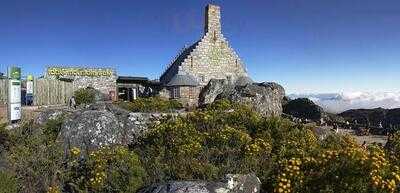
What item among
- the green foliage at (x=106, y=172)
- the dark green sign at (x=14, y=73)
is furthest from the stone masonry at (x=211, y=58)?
the green foliage at (x=106, y=172)

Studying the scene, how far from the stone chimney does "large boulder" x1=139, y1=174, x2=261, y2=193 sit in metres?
37.9

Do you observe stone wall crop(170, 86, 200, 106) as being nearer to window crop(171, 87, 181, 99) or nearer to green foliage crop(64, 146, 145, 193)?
window crop(171, 87, 181, 99)

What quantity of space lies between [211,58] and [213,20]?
351 cm

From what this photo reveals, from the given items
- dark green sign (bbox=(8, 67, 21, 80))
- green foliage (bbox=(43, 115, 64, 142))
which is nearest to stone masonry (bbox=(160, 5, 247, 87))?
dark green sign (bbox=(8, 67, 21, 80))

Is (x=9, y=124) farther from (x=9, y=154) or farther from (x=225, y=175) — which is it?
(x=225, y=175)

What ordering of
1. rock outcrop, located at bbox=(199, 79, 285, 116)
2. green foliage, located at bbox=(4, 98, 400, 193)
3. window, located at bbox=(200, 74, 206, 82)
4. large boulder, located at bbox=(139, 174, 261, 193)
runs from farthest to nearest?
window, located at bbox=(200, 74, 206, 82), rock outcrop, located at bbox=(199, 79, 285, 116), green foliage, located at bbox=(4, 98, 400, 193), large boulder, located at bbox=(139, 174, 261, 193)

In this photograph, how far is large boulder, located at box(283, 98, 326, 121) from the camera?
4034 cm

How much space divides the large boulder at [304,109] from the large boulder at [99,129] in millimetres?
27081

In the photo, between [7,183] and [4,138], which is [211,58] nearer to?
[4,138]

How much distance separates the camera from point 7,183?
10867 millimetres

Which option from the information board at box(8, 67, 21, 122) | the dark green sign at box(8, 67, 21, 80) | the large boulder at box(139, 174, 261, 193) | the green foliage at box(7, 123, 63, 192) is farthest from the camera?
the dark green sign at box(8, 67, 21, 80)

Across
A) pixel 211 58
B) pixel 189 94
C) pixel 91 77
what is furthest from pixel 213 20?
pixel 91 77

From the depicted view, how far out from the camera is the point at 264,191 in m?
10.1

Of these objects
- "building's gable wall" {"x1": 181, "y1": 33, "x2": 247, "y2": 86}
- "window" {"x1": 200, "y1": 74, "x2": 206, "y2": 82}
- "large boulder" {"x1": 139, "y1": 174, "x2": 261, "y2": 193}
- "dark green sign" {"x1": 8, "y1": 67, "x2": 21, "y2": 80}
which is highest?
"building's gable wall" {"x1": 181, "y1": 33, "x2": 247, "y2": 86}
